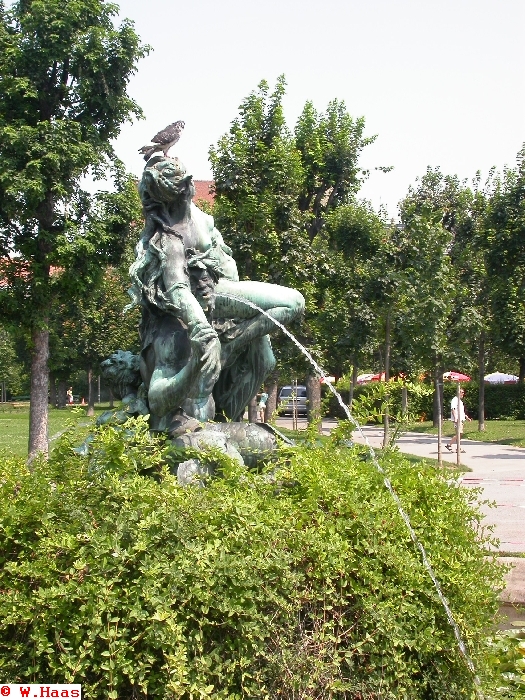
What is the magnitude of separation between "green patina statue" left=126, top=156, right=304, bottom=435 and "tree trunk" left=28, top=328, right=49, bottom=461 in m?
11.5

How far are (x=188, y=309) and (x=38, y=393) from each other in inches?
497

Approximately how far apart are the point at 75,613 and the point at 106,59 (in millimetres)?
15124

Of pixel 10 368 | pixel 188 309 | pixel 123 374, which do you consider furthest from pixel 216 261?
pixel 10 368

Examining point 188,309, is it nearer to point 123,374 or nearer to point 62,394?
point 123,374

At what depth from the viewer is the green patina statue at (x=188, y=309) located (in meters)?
5.13

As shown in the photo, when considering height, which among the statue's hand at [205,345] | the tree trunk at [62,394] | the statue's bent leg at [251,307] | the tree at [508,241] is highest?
the tree at [508,241]

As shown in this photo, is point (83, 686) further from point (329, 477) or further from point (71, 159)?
point (71, 159)

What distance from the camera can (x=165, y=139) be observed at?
548 cm

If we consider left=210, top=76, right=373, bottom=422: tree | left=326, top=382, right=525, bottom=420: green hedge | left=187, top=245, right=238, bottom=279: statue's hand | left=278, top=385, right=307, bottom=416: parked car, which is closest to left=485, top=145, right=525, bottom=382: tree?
left=210, top=76, right=373, bottom=422: tree

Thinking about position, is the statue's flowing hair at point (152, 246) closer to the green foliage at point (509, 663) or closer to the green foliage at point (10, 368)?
the green foliage at point (509, 663)

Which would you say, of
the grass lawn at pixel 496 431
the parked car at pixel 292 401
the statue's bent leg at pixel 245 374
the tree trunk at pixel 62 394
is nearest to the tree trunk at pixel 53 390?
the tree trunk at pixel 62 394

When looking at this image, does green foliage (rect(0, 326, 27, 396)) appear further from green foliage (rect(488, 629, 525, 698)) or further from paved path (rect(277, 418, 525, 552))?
green foliage (rect(488, 629, 525, 698))

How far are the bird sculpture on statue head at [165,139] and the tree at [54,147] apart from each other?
10350mm

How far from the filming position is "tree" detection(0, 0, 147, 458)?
1564 cm
